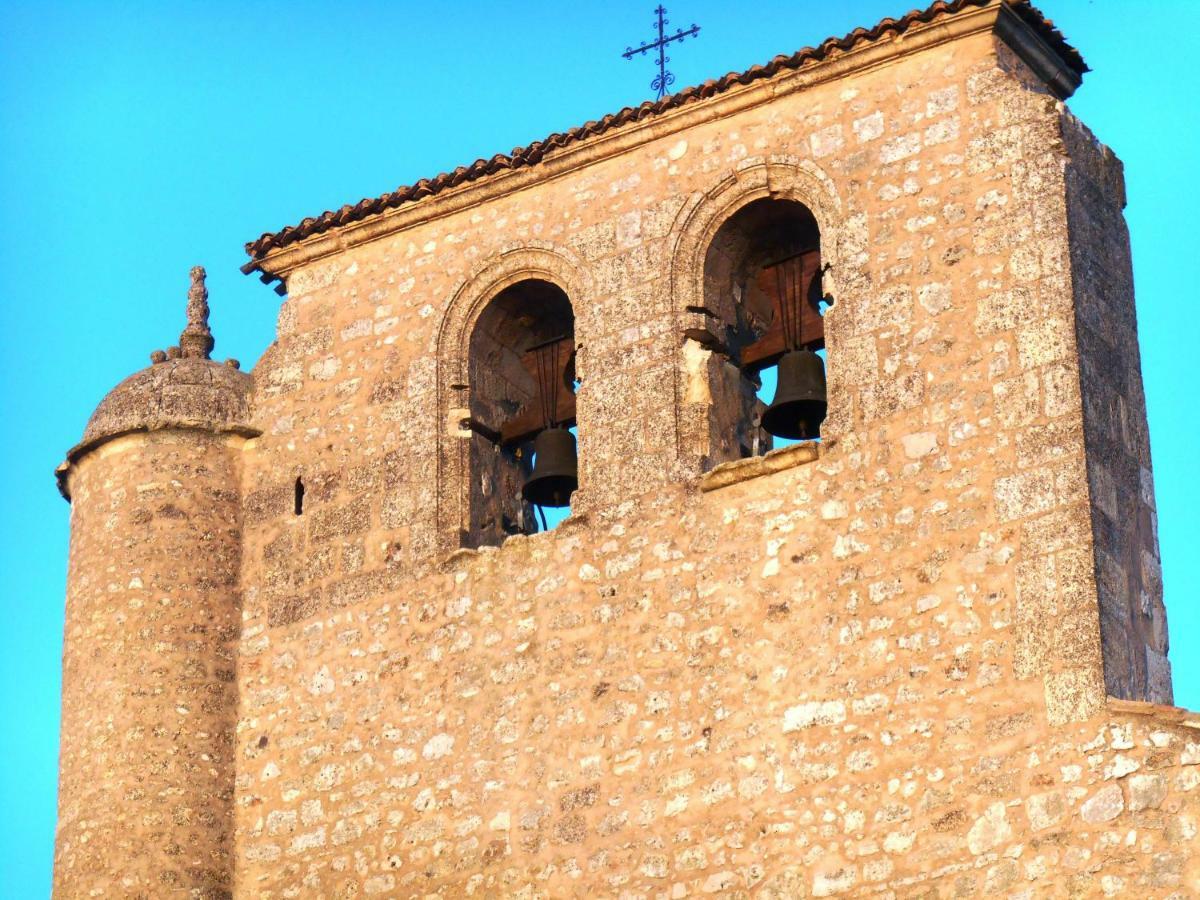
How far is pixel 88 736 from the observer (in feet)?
63.3

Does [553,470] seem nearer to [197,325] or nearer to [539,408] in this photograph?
[539,408]

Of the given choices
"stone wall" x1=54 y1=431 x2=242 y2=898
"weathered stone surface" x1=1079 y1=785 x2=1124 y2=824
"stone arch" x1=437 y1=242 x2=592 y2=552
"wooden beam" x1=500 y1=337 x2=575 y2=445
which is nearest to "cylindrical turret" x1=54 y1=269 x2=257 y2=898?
"stone wall" x1=54 y1=431 x2=242 y2=898

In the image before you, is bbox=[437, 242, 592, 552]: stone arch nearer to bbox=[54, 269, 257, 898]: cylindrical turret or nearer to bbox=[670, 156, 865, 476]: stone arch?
bbox=[670, 156, 865, 476]: stone arch

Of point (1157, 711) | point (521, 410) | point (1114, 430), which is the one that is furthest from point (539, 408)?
point (1157, 711)

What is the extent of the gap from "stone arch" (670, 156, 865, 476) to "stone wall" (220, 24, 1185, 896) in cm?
2

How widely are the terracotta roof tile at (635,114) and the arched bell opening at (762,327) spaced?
801mm

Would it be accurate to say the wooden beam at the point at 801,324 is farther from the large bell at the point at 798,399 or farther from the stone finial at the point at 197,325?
the stone finial at the point at 197,325

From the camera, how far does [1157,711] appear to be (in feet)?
52.4

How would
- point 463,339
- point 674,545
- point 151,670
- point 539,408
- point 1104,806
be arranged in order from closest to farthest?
point 1104,806
point 674,545
point 151,670
point 463,339
point 539,408

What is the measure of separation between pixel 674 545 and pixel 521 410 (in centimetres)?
229

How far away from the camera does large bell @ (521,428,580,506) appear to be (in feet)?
63.7

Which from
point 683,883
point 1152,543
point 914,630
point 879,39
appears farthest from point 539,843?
point 879,39

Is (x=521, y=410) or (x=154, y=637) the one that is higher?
(x=521, y=410)

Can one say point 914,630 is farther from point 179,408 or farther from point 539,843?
point 179,408
